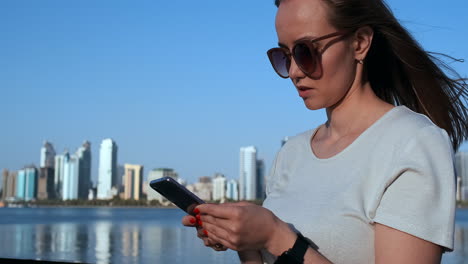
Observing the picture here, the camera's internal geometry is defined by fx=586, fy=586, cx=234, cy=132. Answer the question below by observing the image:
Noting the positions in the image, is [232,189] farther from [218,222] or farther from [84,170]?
[218,222]

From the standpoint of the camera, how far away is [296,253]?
1048mm

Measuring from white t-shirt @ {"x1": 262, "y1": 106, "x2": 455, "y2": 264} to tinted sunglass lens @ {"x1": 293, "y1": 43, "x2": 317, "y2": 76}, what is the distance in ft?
0.56

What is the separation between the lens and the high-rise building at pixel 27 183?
354 ft

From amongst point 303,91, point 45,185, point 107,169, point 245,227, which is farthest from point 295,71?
point 45,185

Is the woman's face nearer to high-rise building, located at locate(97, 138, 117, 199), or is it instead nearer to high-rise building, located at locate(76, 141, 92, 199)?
high-rise building, located at locate(97, 138, 117, 199)

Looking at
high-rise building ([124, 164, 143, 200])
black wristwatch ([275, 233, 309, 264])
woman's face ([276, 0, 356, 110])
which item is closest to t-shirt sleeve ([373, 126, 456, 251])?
black wristwatch ([275, 233, 309, 264])

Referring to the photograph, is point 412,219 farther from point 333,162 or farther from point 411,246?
point 333,162

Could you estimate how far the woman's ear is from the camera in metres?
1.20

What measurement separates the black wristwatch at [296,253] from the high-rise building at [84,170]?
105m

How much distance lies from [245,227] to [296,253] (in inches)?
4.5

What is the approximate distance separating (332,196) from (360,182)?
0.07 meters

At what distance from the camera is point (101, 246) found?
22000mm

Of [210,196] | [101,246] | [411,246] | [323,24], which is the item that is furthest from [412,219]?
[210,196]

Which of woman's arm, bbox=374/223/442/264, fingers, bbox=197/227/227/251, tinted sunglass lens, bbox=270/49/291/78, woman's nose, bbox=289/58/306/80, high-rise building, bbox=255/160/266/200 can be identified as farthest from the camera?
high-rise building, bbox=255/160/266/200
